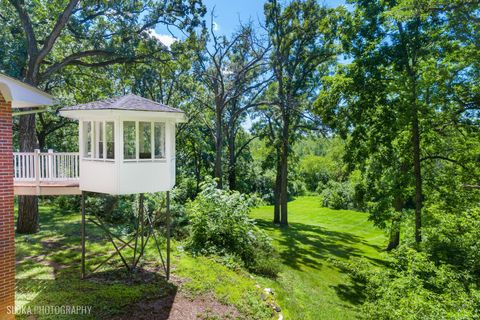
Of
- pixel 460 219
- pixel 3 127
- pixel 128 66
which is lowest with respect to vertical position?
pixel 460 219

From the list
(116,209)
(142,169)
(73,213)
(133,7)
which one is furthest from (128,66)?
(142,169)

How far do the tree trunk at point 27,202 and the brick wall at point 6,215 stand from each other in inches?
268

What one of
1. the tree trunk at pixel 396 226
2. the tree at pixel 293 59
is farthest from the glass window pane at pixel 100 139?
the tree trunk at pixel 396 226

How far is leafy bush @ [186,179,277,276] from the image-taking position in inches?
405

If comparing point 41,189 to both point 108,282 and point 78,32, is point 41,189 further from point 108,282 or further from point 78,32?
point 78,32

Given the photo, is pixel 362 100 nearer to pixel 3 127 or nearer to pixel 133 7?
pixel 133 7

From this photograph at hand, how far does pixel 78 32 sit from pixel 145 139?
8.35 metres

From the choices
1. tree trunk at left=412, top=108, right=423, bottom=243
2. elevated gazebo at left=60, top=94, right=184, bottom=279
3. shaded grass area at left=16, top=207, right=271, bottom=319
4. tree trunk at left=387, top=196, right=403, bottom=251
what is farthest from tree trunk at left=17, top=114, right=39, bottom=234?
tree trunk at left=412, top=108, right=423, bottom=243

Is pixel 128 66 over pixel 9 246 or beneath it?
over

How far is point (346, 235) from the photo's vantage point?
1938cm

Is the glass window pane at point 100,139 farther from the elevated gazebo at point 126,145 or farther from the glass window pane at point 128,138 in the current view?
the glass window pane at point 128,138

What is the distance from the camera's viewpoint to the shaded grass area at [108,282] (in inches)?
265

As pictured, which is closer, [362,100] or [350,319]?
[350,319]

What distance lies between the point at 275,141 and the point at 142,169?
13078 millimetres
